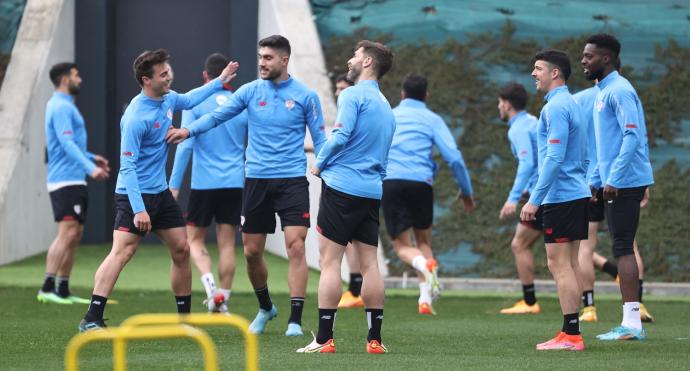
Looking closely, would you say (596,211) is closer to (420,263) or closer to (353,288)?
(420,263)

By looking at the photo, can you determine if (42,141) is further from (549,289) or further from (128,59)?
(549,289)

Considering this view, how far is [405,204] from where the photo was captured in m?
13.2

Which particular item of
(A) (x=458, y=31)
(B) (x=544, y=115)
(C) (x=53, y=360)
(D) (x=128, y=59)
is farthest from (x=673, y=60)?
(C) (x=53, y=360)

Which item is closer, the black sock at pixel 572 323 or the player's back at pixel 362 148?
the player's back at pixel 362 148

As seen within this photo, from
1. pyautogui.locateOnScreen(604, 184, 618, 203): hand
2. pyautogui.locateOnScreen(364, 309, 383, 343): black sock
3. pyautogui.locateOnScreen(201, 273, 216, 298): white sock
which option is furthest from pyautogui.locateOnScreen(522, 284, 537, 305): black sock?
pyautogui.locateOnScreen(364, 309, 383, 343): black sock

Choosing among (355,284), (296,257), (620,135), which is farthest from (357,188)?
(355,284)

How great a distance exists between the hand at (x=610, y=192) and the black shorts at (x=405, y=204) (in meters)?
3.40

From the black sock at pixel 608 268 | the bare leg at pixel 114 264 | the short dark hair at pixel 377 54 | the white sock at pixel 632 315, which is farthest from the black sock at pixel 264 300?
the black sock at pixel 608 268

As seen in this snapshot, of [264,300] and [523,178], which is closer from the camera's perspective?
[264,300]

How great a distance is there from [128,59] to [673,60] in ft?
26.9

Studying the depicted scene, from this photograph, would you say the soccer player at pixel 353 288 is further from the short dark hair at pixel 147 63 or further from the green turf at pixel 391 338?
the short dark hair at pixel 147 63

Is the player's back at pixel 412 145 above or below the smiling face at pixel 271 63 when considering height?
below

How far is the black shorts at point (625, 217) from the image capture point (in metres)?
10.1

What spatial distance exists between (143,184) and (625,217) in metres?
3.69
